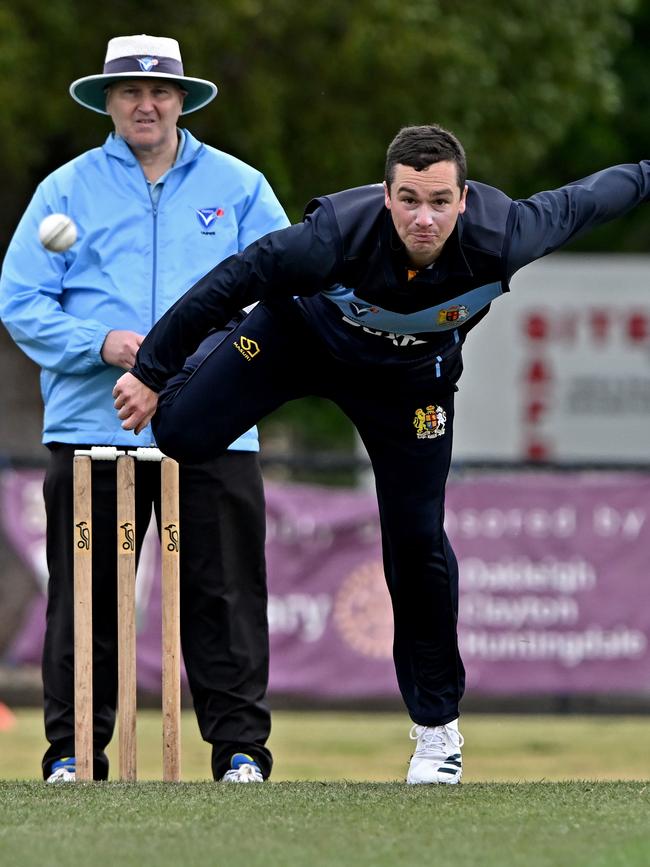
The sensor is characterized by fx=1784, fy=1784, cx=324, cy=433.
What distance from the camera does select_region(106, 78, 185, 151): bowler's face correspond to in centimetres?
575

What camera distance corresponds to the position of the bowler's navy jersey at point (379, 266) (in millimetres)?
4727

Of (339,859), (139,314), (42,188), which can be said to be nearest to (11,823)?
(339,859)

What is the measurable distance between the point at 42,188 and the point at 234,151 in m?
8.43

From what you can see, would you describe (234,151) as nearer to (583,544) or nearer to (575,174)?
(583,544)

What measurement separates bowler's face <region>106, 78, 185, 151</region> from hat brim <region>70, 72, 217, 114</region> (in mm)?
33

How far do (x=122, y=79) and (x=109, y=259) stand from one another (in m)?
0.59

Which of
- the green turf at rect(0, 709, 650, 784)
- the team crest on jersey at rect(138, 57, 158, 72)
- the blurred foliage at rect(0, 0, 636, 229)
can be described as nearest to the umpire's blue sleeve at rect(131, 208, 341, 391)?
the team crest on jersey at rect(138, 57, 158, 72)

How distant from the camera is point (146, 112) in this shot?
5.74 meters

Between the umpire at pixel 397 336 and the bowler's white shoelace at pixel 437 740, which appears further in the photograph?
the bowler's white shoelace at pixel 437 740

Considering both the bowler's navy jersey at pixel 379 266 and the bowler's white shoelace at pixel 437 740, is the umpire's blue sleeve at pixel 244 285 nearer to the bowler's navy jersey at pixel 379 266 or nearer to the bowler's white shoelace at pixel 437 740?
the bowler's navy jersey at pixel 379 266

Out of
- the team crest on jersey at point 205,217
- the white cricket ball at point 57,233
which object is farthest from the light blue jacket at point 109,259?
the white cricket ball at point 57,233

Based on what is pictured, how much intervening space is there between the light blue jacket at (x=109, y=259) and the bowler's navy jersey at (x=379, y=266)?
83 centimetres


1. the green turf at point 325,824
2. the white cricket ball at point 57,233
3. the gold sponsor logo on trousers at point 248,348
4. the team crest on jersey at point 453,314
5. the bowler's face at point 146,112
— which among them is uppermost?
the bowler's face at point 146,112

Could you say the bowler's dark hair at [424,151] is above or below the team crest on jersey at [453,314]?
above
